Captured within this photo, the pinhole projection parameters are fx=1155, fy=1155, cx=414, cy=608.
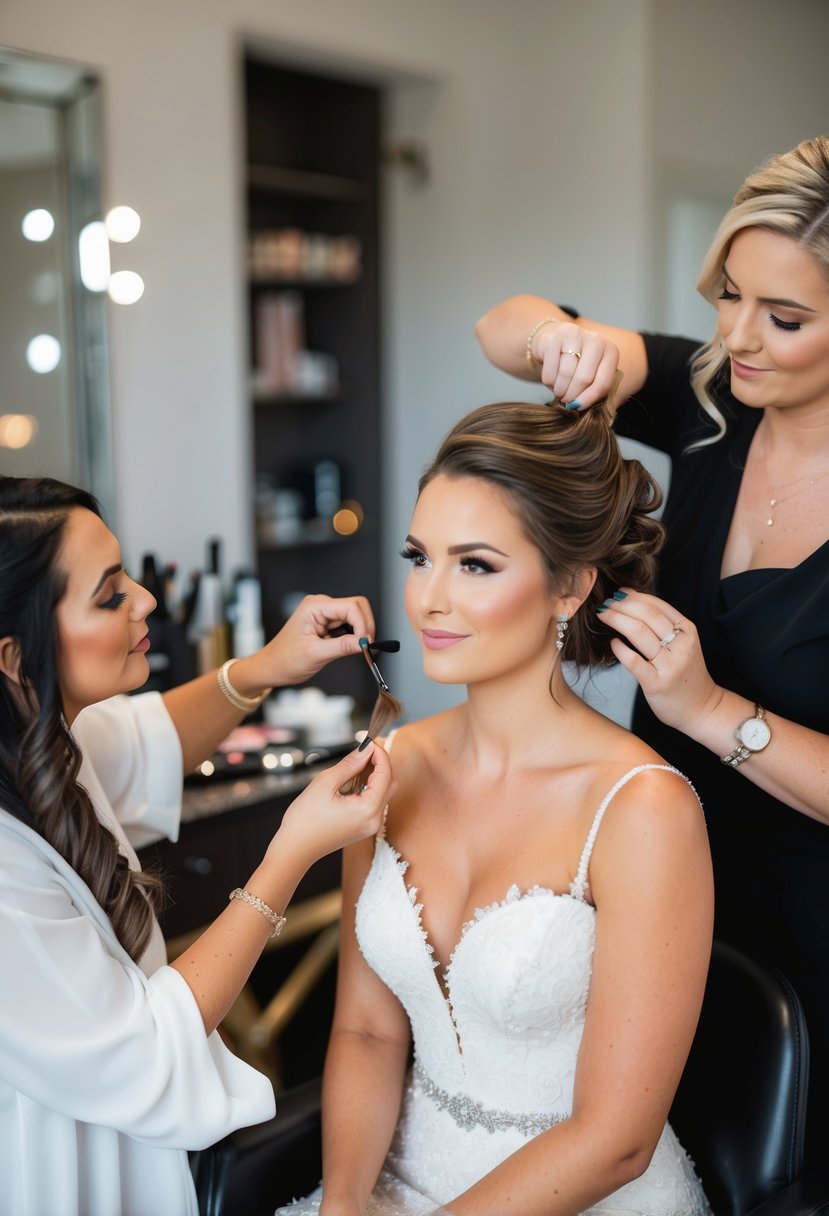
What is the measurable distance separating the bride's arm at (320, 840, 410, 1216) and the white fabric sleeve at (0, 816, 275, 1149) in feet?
0.65

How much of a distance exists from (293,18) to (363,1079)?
2.64 m

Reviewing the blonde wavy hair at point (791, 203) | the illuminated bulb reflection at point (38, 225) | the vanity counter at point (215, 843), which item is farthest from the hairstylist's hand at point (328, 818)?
the illuminated bulb reflection at point (38, 225)

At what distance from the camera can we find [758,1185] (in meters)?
1.23

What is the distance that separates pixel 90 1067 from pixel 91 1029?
0.03 meters

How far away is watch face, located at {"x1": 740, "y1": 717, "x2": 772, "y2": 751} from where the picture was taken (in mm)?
1235

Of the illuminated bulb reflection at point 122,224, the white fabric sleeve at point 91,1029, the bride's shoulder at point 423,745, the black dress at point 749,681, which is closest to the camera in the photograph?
the white fabric sleeve at point 91,1029

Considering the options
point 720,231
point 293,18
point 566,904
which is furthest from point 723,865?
point 293,18

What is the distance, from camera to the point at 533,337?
1.44 meters

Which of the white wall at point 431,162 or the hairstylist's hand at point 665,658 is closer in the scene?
the hairstylist's hand at point 665,658

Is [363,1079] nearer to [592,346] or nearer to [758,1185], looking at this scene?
[758,1185]

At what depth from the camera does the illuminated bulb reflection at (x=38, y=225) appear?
2.40 m

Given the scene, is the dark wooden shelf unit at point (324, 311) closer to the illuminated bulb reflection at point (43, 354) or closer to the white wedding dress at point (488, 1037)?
the illuminated bulb reflection at point (43, 354)

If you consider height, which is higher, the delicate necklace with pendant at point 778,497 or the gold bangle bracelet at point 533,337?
the gold bangle bracelet at point 533,337

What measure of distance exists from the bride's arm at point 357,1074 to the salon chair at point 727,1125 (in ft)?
0.16
